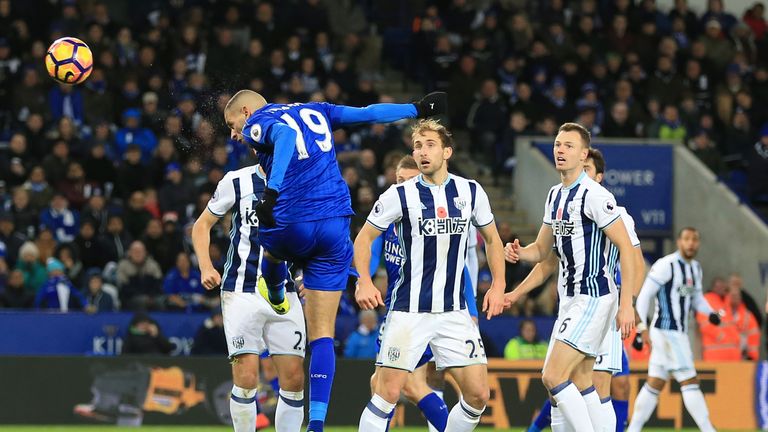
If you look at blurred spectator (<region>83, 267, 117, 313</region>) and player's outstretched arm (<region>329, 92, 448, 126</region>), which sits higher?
player's outstretched arm (<region>329, 92, 448, 126</region>)

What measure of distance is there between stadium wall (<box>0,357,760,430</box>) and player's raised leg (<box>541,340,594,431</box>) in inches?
226

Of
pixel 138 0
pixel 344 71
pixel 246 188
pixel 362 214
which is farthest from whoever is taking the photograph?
pixel 138 0

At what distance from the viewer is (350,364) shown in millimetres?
14969

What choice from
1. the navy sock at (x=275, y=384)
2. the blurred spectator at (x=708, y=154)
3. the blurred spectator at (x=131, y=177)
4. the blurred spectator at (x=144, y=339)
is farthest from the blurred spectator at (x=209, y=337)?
the blurred spectator at (x=708, y=154)

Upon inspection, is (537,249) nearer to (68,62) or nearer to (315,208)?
(315,208)

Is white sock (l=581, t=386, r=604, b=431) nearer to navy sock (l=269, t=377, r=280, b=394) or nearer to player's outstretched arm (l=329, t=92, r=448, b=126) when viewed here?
player's outstretched arm (l=329, t=92, r=448, b=126)

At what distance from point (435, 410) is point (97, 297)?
23.1 feet

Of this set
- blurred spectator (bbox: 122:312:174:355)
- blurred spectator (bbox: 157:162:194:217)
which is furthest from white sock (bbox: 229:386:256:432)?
blurred spectator (bbox: 157:162:194:217)

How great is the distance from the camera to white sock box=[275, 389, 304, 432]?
9578 mm

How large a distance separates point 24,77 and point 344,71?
452 centimetres

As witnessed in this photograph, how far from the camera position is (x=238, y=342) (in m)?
9.86

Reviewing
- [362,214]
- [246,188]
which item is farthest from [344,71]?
[246,188]

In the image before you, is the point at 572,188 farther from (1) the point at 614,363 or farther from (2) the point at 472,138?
(2) the point at 472,138

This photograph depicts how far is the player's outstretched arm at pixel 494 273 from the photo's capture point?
9.12 metres
